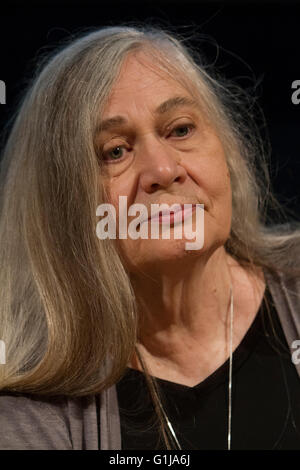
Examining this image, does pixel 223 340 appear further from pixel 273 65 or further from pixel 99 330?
pixel 273 65

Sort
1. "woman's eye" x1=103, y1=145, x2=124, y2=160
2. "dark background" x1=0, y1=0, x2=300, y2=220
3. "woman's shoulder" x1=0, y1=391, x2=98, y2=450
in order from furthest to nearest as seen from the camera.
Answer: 1. "dark background" x1=0, y1=0, x2=300, y2=220
2. "woman's eye" x1=103, y1=145, x2=124, y2=160
3. "woman's shoulder" x1=0, y1=391, x2=98, y2=450

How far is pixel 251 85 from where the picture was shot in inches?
55.9

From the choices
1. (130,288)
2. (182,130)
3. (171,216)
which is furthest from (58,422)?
(182,130)

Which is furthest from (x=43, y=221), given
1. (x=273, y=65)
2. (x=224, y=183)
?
(x=273, y=65)

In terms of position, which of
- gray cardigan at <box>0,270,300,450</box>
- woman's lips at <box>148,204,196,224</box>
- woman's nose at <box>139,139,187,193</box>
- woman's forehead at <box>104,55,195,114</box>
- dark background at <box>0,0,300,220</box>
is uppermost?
dark background at <box>0,0,300,220</box>

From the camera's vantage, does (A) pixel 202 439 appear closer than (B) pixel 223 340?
Yes

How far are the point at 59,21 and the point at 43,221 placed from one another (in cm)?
41

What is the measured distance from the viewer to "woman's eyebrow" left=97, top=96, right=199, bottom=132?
1140 millimetres

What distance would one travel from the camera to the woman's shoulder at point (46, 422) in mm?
1069

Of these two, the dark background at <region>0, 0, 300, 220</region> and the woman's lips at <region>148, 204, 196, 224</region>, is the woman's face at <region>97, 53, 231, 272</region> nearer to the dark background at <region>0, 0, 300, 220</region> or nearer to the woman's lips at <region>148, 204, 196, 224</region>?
the woman's lips at <region>148, 204, 196, 224</region>

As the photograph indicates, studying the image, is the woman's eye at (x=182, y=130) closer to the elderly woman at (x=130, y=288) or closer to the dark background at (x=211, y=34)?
the elderly woman at (x=130, y=288)

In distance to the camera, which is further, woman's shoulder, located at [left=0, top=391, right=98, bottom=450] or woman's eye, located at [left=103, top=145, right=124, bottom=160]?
woman's eye, located at [left=103, top=145, right=124, bottom=160]

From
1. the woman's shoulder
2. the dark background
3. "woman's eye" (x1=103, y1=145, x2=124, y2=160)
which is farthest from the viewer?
the dark background

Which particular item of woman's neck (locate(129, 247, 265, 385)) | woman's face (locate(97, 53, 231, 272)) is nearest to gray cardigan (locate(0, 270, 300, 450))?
woman's neck (locate(129, 247, 265, 385))
